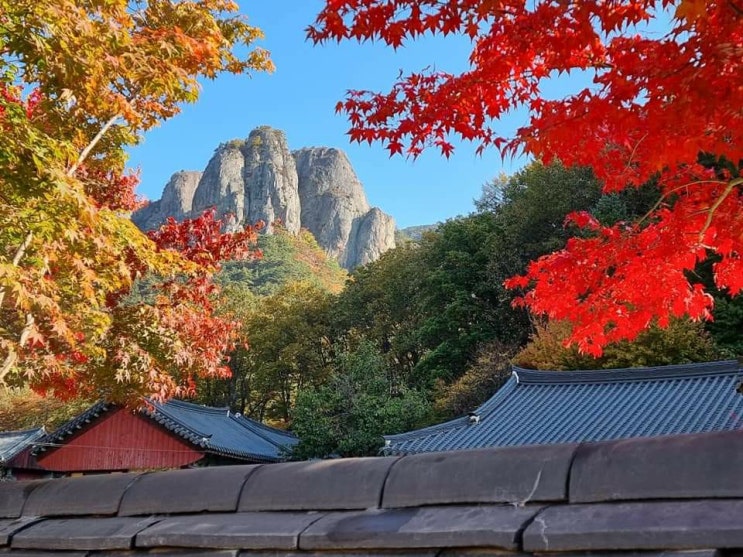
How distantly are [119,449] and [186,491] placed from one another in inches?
986

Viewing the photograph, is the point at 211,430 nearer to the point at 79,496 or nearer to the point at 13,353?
the point at 13,353

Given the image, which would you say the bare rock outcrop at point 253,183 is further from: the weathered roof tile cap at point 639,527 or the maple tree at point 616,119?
the weathered roof tile cap at point 639,527

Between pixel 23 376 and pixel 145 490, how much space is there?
23.6ft

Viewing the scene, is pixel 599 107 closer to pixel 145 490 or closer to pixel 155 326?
pixel 145 490

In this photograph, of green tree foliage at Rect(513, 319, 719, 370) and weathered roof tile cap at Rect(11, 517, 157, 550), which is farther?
green tree foliage at Rect(513, 319, 719, 370)

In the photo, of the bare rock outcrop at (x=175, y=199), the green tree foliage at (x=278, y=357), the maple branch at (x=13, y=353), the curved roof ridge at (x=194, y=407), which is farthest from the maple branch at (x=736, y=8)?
the bare rock outcrop at (x=175, y=199)

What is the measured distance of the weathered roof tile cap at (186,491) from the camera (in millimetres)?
1827

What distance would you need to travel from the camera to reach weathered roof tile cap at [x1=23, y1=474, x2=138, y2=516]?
201cm

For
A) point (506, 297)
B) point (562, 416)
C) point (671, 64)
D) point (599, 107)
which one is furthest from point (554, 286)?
point (506, 297)

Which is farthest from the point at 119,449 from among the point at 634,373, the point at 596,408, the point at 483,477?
the point at 483,477

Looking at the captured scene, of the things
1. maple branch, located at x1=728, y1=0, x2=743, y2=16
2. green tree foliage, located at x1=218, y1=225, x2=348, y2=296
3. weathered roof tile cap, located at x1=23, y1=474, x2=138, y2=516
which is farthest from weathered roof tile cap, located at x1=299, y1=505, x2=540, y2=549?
green tree foliage, located at x1=218, y1=225, x2=348, y2=296

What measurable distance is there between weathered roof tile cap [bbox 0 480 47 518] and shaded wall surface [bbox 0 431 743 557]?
4 cm

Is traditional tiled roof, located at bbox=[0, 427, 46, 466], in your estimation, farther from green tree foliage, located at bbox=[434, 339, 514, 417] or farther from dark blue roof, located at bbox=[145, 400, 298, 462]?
green tree foliage, located at bbox=[434, 339, 514, 417]

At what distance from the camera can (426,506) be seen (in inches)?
61.1
